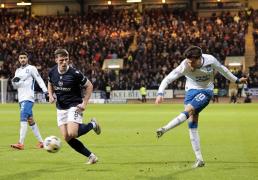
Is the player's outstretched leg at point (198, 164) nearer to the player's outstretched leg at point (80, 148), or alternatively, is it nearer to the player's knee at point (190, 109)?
the player's knee at point (190, 109)

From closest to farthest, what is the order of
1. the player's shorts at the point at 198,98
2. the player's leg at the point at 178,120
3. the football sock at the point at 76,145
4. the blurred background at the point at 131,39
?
the player's leg at the point at 178,120 < the player's shorts at the point at 198,98 < the football sock at the point at 76,145 < the blurred background at the point at 131,39

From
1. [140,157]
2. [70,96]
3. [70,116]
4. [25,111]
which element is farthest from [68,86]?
[25,111]

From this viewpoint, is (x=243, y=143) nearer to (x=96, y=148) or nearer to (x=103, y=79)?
(x=96, y=148)

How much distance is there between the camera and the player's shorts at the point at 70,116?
10.4m

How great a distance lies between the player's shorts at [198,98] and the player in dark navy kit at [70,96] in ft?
6.22

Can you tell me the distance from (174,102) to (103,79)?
681 cm

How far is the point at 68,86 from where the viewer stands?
1050 cm

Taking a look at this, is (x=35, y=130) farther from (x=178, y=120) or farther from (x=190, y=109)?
(x=178, y=120)

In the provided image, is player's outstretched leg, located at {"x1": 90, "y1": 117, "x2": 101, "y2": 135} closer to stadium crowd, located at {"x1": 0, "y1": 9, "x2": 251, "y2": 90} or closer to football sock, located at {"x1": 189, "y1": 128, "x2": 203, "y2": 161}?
football sock, located at {"x1": 189, "y1": 128, "x2": 203, "y2": 161}

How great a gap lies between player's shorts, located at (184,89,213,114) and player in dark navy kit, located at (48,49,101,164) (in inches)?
74.6

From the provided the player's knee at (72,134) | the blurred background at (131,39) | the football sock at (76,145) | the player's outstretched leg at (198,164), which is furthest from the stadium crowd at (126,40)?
the player's knee at (72,134)

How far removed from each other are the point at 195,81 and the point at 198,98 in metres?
0.39

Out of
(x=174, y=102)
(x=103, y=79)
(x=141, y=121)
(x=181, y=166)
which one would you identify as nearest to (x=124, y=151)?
(x=181, y=166)

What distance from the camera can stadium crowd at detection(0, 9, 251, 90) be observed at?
4641 centimetres
